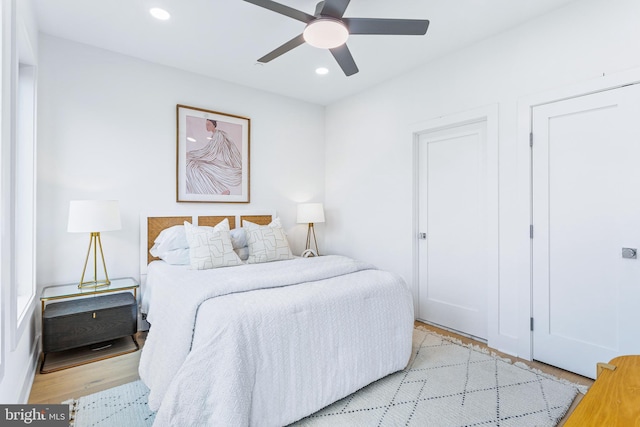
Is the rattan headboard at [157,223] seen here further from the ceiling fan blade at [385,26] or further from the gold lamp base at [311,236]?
the ceiling fan blade at [385,26]

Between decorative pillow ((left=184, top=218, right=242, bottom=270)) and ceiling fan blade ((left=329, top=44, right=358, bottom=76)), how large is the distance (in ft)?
5.98

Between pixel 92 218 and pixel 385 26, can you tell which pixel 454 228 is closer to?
pixel 385 26

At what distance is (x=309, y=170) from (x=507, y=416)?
11.4 feet

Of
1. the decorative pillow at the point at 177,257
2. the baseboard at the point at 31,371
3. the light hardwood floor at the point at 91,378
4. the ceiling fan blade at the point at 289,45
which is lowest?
the light hardwood floor at the point at 91,378

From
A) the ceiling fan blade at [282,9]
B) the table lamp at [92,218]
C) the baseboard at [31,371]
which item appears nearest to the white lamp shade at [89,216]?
the table lamp at [92,218]

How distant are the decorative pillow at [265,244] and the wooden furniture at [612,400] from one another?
2.66 meters

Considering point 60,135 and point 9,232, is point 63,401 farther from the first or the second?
point 60,135

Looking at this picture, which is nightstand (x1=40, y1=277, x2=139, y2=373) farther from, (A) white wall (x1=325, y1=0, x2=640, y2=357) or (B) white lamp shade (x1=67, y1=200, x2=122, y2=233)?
(A) white wall (x1=325, y1=0, x2=640, y2=357)

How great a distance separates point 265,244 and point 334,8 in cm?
219

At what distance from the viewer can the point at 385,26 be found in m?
2.05

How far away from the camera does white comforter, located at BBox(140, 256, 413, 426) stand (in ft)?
5.24

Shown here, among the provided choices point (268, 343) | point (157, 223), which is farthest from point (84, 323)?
point (268, 343)

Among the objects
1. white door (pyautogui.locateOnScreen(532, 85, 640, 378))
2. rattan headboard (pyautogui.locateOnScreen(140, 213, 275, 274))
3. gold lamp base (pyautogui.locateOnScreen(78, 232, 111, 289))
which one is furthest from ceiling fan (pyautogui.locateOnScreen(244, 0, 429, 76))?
gold lamp base (pyautogui.locateOnScreen(78, 232, 111, 289))

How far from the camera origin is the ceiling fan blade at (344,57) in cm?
234
